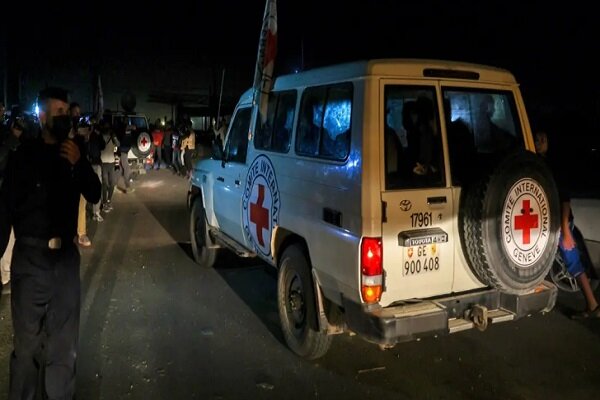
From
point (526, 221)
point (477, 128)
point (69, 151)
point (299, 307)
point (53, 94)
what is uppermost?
point (53, 94)

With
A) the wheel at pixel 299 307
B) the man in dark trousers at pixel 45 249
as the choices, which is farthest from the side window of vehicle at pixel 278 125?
the man in dark trousers at pixel 45 249

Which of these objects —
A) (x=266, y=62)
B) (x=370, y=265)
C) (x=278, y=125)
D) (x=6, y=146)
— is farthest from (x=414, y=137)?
(x=6, y=146)

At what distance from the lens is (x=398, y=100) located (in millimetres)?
3943

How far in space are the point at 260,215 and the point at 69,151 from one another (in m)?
2.17

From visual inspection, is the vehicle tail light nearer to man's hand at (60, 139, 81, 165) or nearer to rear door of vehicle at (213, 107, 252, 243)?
man's hand at (60, 139, 81, 165)

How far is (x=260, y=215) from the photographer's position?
17.1 feet

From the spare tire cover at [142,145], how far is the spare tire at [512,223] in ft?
51.9

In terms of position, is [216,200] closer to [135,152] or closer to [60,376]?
[60,376]

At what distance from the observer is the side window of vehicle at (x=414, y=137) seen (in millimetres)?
3836

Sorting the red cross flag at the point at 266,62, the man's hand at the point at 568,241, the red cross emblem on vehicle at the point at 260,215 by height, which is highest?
the red cross flag at the point at 266,62

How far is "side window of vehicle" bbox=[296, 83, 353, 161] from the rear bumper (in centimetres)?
109

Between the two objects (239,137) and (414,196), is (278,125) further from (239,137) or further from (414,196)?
(414,196)

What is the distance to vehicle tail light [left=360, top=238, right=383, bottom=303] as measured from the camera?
11.8 ft

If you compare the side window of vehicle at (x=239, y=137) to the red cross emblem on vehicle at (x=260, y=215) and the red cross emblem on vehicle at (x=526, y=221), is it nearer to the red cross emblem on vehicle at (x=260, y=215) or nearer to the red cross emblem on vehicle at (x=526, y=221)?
the red cross emblem on vehicle at (x=260, y=215)
